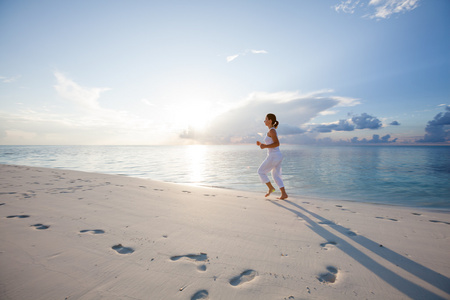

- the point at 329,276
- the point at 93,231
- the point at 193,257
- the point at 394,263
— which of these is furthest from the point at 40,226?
the point at 394,263

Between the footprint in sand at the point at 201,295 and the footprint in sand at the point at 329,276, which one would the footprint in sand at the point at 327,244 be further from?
the footprint in sand at the point at 201,295

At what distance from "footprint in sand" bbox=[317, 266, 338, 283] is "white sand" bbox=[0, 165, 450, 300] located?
12 mm

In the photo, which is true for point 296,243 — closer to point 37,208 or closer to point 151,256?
point 151,256

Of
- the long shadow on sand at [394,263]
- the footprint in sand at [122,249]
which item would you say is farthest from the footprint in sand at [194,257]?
the long shadow on sand at [394,263]

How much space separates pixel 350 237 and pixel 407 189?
9208 mm

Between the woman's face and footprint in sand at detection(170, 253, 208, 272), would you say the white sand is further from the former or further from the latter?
the woman's face

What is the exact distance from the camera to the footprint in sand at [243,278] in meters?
2.00

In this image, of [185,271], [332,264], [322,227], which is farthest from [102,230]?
[322,227]

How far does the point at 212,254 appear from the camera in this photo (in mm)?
2516

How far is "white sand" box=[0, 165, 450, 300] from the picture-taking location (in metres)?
1.88

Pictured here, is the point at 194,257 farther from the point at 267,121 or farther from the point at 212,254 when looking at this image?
the point at 267,121

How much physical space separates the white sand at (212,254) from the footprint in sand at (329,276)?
0.04ft

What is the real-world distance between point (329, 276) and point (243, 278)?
99 cm

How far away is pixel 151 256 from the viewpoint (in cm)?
242
